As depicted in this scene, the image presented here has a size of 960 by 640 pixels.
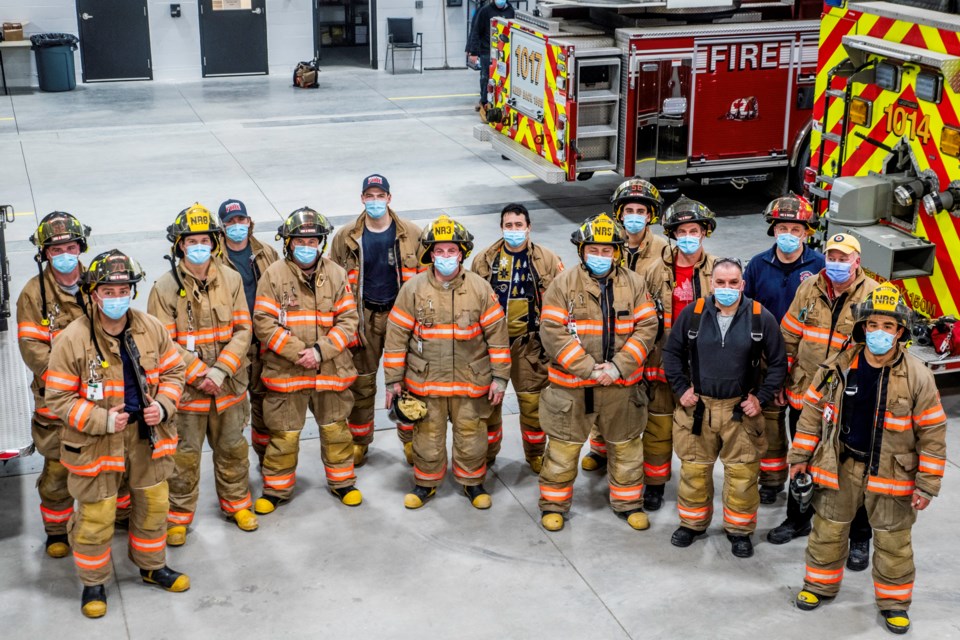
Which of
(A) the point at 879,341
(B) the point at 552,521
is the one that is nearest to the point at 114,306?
(B) the point at 552,521

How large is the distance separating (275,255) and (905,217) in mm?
4394

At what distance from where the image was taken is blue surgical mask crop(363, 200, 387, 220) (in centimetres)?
749

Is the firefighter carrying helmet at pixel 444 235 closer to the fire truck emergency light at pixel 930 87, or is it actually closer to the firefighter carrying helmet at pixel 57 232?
the firefighter carrying helmet at pixel 57 232

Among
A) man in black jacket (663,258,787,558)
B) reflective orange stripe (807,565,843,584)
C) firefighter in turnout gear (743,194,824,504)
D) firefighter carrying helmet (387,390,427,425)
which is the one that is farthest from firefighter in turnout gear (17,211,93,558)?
reflective orange stripe (807,565,843,584)

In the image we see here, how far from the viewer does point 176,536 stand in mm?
6695

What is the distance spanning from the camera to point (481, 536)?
687 centimetres

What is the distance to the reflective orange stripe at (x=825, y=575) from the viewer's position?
605 centimetres

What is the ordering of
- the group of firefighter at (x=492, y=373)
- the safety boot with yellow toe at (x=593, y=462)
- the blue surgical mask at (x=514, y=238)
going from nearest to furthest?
the group of firefighter at (x=492, y=373), the blue surgical mask at (x=514, y=238), the safety boot with yellow toe at (x=593, y=462)

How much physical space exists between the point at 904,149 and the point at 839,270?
2.39 m

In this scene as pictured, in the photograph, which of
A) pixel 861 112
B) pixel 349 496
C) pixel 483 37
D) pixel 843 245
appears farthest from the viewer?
pixel 483 37

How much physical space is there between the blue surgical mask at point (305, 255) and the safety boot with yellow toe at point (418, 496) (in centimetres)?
152

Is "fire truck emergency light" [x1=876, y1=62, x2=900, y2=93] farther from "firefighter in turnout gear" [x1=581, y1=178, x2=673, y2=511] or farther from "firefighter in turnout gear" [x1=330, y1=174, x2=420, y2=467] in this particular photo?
"firefighter in turnout gear" [x1=330, y1=174, x2=420, y2=467]

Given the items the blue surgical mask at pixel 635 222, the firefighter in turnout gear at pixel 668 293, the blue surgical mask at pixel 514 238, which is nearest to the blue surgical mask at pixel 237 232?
the blue surgical mask at pixel 514 238

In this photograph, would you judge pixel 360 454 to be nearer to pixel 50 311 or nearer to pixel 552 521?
pixel 552 521
